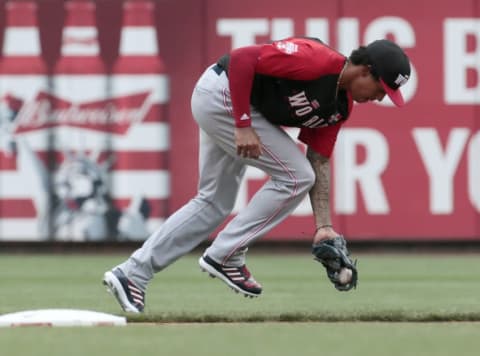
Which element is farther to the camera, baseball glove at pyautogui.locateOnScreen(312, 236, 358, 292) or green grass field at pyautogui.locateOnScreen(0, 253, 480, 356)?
baseball glove at pyautogui.locateOnScreen(312, 236, 358, 292)

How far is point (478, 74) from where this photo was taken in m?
13.9

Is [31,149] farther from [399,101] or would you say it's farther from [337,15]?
[399,101]

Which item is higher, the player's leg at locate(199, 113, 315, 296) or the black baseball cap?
the black baseball cap

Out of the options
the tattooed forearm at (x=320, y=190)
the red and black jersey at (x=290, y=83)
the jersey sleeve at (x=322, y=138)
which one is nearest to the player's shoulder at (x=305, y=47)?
the red and black jersey at (x=290, y=83)

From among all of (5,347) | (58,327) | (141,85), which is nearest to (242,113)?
(58,327)

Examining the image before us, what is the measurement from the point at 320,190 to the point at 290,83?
2.35 feet

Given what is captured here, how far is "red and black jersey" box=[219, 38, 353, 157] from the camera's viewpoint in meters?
6.68

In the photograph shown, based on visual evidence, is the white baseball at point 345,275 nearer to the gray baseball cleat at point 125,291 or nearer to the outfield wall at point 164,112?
the gray baseball cleat at point 125,291

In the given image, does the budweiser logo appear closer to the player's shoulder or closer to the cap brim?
the player's shoulder

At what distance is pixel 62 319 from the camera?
6371mm

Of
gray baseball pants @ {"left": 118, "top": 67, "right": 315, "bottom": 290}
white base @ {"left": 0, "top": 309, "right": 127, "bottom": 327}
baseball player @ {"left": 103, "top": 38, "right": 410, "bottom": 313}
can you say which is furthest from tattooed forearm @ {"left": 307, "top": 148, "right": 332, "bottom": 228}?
white base @ {"left": 0, "top": 309, "right": 127, "bottom": 327}

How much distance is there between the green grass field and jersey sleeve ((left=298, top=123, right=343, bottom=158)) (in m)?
0.84

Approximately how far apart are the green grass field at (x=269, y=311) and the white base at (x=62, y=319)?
117 millimetres

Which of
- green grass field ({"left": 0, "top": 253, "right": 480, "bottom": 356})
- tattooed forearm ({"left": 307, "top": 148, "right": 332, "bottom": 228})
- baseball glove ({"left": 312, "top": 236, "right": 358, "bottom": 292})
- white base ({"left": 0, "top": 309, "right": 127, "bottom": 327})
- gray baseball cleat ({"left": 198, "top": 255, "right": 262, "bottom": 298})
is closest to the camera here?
green grass field ({"left": 0, "top": 253, "right": 480, "bottom": 356})
